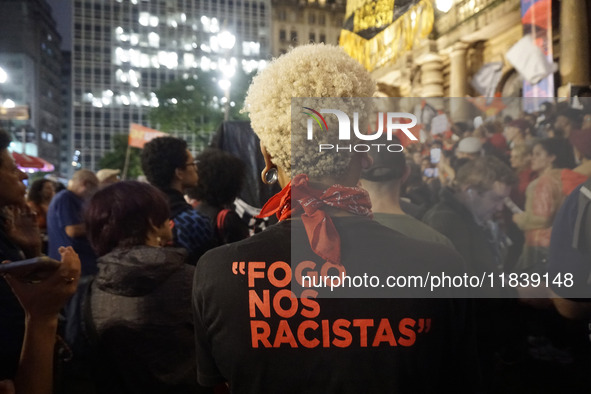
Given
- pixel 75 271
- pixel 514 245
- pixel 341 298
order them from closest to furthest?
1. pixel 341 298
2. pixel 75 271
3. pixel 514 245

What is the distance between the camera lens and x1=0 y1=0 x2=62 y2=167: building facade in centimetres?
6575

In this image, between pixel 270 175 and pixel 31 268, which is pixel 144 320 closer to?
pixel 31 268

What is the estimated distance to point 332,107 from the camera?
1245 millimetres

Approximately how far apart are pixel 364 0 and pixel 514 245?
6.01 metres

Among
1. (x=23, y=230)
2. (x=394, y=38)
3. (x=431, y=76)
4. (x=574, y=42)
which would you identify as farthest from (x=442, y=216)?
(x=431, y=76)

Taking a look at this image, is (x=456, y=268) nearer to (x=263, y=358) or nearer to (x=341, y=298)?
(x=341, y=298)

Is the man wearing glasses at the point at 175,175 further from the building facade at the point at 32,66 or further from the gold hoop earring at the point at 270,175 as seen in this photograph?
the building facade at the point at 32,66

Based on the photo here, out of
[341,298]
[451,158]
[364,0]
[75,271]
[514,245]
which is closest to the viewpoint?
[341,298]

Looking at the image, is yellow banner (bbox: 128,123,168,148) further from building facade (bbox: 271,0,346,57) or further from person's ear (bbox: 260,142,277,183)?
building facade (bbox: 271,0,346,57)

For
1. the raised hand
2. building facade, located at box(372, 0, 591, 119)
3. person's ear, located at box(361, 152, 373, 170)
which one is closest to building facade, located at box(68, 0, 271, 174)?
building facade, located at box(372, 0, 591, 119)

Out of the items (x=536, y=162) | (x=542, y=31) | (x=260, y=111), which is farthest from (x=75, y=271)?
(x=542, y=31)

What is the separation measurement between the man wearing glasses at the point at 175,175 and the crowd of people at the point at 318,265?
1 cm

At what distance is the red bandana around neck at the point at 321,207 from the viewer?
1203 mm

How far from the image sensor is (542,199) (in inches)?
107
